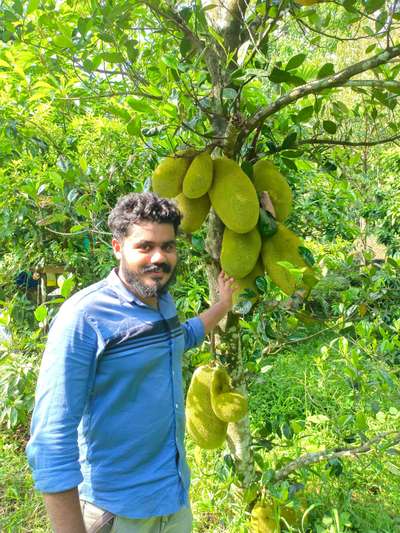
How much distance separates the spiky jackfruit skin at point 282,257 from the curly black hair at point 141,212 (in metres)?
0.28

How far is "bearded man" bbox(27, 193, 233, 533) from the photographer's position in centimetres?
101

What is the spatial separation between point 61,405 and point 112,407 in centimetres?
17

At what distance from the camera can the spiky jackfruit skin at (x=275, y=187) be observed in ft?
4.56

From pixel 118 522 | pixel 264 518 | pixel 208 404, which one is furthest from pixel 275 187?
pixel 264 518

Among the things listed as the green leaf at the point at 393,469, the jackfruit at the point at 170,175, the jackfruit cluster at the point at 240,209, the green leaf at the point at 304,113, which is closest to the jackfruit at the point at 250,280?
the jackfruit cluster at the point at 240,209

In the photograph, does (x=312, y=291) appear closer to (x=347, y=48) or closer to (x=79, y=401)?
(x=79, y=401)

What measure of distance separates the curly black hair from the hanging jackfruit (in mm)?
495

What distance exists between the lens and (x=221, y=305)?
145 centimetres

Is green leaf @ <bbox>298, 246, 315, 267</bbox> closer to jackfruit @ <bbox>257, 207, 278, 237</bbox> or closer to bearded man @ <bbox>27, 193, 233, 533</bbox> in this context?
jackfruit @ <bbox>257, 207, 278, 237</bbox>

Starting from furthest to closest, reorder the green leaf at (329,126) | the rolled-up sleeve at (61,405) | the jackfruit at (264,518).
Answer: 1. the jackfruit at (264,518)
2. the green leaf at (329,126)
3. the rolled-up sleeve at (61,405)

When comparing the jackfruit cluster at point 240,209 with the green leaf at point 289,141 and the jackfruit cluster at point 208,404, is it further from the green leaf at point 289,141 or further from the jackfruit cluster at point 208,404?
the jackfruit cluster at point 208,404

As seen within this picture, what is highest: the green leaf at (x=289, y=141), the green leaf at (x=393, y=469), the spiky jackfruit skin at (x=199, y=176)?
the green leaf at (x=289, y=141)

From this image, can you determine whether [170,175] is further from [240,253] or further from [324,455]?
[324,455]

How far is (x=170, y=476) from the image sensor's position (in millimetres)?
1235
